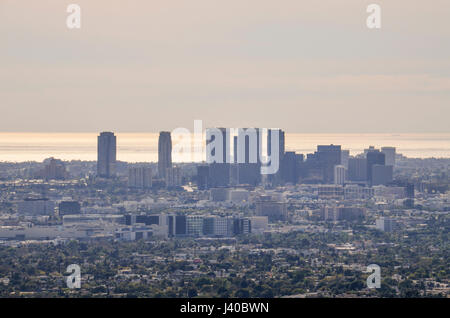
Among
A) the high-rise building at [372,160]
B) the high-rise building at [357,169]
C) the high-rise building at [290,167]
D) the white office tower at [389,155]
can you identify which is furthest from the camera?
the white office tower at [389,155]

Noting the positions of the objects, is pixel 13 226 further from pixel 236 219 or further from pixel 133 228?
pixel 236 219

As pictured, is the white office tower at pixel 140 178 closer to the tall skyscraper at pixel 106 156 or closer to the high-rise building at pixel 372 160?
the tall skyscraper at pixel 106 156

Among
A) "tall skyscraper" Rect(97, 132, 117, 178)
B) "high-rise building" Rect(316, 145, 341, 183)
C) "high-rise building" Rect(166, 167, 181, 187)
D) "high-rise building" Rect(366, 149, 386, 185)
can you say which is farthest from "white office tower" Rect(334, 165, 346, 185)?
"tall skyscraper" Rect(97, 132, 117, 178)

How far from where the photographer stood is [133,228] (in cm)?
6309

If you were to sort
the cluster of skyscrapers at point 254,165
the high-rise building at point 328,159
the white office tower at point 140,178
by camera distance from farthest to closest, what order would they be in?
the high-rise building at point 328,159 < the cluster of skyscrapers at point 254,165 < the white office tower at point 140,178

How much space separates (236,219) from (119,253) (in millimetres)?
14668

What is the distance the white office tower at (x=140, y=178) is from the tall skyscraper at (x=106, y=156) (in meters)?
6.54

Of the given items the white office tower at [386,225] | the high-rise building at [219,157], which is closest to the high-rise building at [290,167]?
the high-rise building at [219,157]

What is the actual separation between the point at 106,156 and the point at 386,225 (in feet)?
145

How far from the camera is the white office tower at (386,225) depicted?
6614 centimetres

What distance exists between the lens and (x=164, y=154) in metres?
106

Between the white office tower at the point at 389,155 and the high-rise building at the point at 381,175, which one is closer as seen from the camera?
the high-rise building at the point at 381,175
